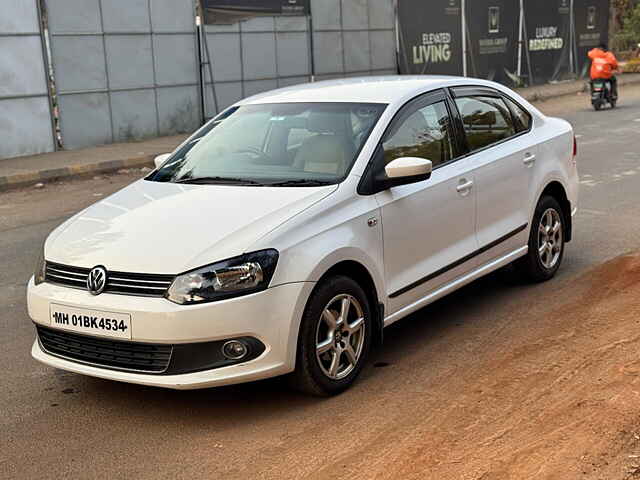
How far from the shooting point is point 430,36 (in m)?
26.1

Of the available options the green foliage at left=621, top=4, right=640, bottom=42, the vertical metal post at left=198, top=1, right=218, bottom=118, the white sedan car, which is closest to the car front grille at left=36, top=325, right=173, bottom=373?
the white sedan car

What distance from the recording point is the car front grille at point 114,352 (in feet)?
14.4

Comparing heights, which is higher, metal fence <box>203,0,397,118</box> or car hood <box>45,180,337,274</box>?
metal fence <box>203,0,397,118</box>

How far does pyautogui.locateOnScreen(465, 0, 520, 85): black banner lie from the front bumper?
24.4 m

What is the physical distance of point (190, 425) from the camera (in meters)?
4.50

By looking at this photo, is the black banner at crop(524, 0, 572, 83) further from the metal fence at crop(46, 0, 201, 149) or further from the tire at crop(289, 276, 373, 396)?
the tire at crop(289, 276, 373, 396)

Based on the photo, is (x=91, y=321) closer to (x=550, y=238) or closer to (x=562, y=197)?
(x=550, y=238)

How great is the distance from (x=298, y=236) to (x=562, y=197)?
316cm

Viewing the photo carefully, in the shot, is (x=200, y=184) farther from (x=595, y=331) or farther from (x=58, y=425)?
(x=595, y=331)

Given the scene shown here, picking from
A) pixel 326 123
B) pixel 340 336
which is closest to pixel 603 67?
pixel 326 123

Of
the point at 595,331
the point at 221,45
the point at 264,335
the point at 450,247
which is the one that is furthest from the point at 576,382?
the point at 221,45

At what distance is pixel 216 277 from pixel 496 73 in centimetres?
2577

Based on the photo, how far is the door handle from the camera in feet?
18.8

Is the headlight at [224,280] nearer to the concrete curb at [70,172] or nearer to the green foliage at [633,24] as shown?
the concrete curb at [70,172]
